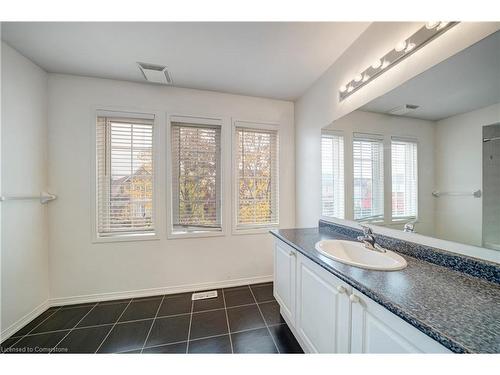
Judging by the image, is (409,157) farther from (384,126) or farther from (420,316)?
(420,316)

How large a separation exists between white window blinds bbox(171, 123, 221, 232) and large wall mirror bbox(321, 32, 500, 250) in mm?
1498

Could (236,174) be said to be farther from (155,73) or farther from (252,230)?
(155,73)

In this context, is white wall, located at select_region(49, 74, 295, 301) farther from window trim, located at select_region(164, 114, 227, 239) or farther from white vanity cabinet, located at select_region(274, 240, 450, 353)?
white vanity cabinet, located at select_region(274, 240, 450, 353)

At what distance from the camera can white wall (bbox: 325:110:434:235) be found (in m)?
1.13

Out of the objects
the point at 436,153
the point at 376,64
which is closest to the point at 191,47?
the point at 376,64

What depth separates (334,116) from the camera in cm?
183

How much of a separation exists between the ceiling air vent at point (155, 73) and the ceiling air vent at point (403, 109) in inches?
79.7

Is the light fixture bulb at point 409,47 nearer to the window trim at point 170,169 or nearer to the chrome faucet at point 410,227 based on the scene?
the chrome faucet at point 410,227

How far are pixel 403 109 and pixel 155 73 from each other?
2.18m

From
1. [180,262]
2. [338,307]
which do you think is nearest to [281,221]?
[180,262]

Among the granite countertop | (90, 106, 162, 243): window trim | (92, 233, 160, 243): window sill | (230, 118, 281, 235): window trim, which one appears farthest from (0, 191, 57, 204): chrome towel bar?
the granite countertop

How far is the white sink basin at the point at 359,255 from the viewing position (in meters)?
1.04

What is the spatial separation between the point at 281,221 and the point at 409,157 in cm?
162

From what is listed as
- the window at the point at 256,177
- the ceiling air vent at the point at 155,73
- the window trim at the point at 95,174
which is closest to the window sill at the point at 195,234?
the window trim at the point at 95,174
